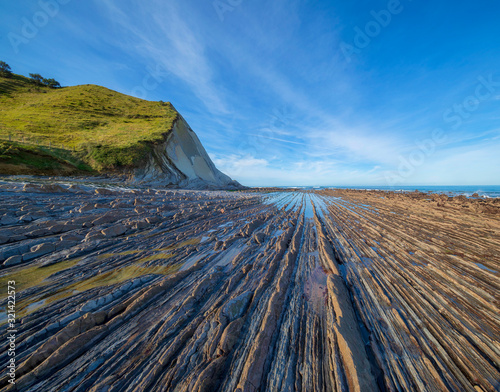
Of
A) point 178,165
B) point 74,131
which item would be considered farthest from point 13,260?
point 74,131

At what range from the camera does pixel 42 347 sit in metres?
2.40

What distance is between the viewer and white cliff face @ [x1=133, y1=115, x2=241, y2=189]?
91.4ft

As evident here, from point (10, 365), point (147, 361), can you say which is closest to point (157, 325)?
point (147, 361)

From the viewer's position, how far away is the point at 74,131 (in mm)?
29953

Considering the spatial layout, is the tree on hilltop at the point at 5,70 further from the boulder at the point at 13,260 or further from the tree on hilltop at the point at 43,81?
the boulder at the point at 13,260

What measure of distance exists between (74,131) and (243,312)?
44.1 meters

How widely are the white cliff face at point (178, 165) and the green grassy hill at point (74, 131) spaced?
5.61ft

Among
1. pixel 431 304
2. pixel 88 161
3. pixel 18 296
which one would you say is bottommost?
pixel 18 296

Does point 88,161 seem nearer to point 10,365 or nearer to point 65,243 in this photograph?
point 65,243

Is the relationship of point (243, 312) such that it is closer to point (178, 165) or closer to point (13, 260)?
point (13, 260)

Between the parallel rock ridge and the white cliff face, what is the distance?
72.6 feet

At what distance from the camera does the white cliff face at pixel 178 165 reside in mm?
27850

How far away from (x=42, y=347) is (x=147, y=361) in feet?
5.20

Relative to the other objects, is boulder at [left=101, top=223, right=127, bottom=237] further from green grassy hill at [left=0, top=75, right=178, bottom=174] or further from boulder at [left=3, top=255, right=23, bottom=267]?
green grassy hill at [left=0, top=75, right=178, bottom=174]
